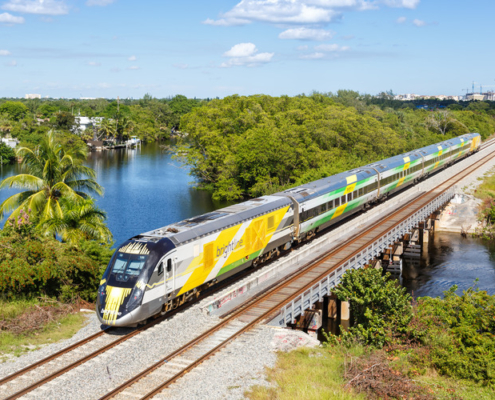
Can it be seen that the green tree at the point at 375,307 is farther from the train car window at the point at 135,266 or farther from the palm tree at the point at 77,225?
the palm tree at the point at 77,225

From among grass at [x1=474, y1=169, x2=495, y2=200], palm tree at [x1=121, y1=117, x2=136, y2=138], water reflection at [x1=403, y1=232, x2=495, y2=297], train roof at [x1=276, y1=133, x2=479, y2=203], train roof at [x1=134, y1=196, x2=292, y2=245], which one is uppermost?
palm tree at [x1=121, y1=117, x2=136, y2=138]

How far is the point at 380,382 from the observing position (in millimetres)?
16469

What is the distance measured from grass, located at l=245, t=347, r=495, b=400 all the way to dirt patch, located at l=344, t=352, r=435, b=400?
27cm

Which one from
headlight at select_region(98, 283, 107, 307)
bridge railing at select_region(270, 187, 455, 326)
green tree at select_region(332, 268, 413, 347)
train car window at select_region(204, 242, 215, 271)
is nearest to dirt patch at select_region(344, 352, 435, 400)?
green tree at select_region(332, 268, 413, 347)

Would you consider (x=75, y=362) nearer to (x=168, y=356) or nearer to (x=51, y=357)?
(x=51, y=357)

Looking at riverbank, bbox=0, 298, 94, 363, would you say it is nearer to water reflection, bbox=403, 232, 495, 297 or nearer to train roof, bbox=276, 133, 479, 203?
train roof, bbox=276, 133, 479, 203

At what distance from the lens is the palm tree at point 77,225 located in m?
27.9

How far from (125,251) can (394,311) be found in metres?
11.4

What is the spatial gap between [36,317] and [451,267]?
3893 centimetres

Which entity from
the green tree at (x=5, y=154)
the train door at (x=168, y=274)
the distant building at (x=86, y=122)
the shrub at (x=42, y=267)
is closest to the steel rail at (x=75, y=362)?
the train door at (x=168, y=274)

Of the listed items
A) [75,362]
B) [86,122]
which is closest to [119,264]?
[75,362]

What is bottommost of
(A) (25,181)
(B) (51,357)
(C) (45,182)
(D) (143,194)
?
(D) (143,194)

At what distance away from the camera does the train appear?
2062 centimetres

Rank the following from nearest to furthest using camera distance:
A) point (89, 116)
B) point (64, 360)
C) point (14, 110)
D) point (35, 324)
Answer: point (64, 360) < point (35, 324) < point (89, 116) < point (14, 110)
